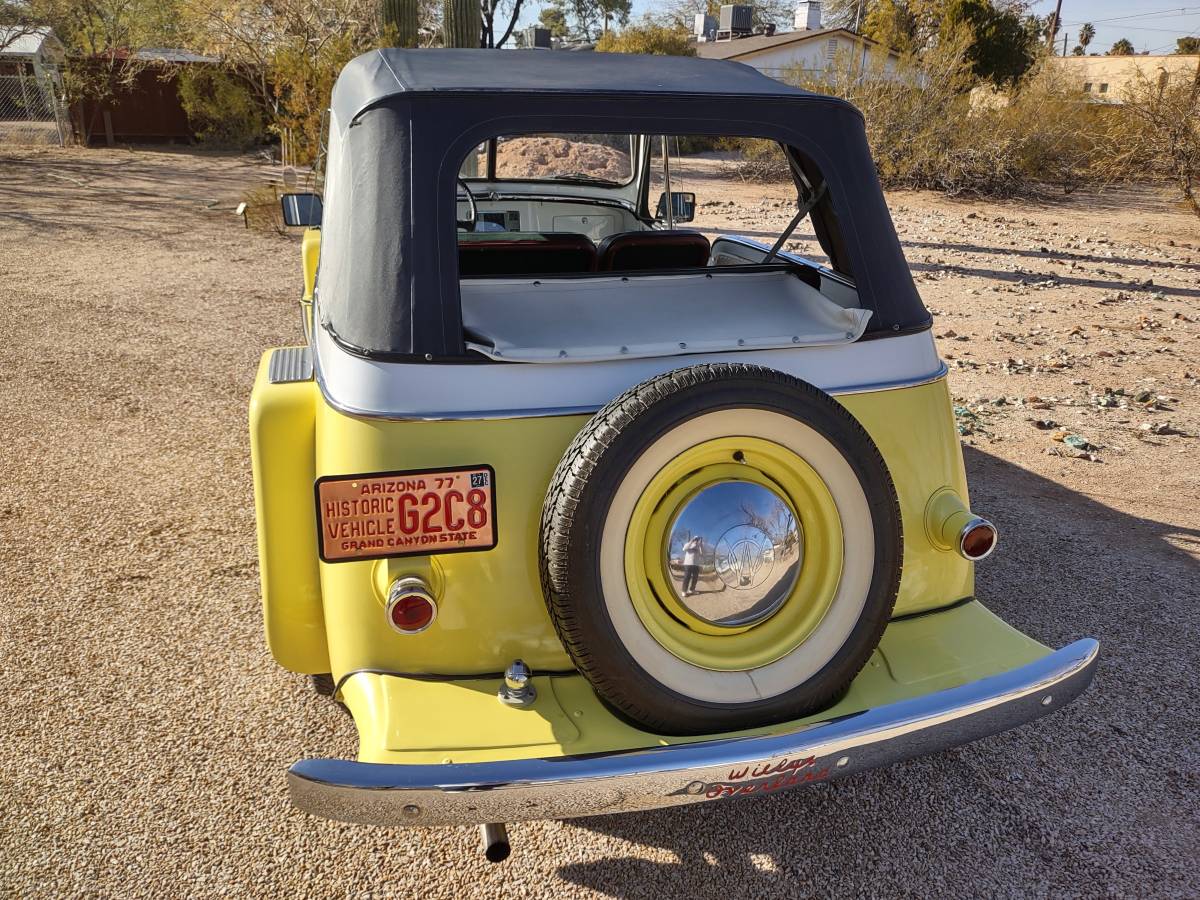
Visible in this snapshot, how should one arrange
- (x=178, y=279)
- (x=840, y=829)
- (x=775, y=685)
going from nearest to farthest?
(x=775, y=685)
(x=840, y=829)
(x=178, y=279)

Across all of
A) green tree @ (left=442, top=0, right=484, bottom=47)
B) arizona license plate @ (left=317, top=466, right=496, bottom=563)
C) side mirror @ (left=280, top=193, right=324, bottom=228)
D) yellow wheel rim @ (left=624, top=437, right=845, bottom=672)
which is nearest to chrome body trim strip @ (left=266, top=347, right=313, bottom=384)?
arizona license plate @ (left=317, top=466, right=496, bottom=563)

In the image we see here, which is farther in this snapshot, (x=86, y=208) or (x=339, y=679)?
(x=86, y=208)

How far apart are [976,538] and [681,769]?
105cm

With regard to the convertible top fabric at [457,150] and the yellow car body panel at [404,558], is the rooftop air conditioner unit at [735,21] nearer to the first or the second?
the convertible top fabric at [457,150]

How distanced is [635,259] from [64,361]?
4856 mm

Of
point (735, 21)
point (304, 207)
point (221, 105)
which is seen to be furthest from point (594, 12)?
point (304, 207)

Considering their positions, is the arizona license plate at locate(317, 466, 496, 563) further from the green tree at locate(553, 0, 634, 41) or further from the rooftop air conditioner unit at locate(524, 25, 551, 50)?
the green tree at locate(553, 0, 634, 41)

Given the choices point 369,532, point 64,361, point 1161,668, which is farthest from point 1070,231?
point 369,532

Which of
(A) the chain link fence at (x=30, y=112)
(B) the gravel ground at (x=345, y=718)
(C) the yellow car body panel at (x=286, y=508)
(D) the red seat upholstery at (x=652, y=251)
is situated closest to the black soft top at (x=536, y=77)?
(D) the red seat upholstery at (x=652, y=251)

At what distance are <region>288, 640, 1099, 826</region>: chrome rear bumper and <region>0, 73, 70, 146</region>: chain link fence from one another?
23033 mm

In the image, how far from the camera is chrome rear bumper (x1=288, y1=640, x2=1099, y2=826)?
174 cm

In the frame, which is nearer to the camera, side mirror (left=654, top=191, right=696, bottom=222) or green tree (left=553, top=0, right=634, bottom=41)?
side mirror (left=654, top=191, right=696, bottom=222)

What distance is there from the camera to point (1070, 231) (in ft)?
42.7

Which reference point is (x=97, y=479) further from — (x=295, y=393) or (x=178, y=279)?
(x=178, y=279)
